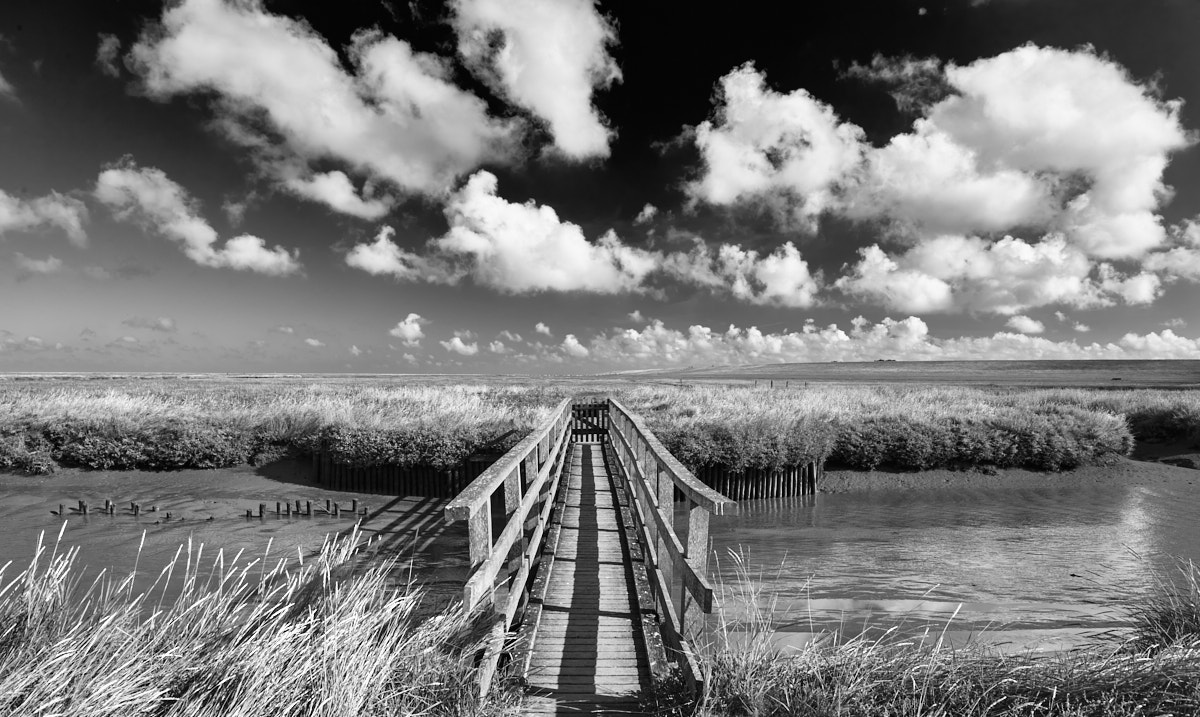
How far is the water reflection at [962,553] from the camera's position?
821 centimetres

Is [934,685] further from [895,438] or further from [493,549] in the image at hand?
[895,438]

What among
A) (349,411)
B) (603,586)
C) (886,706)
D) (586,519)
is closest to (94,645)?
(603,586)

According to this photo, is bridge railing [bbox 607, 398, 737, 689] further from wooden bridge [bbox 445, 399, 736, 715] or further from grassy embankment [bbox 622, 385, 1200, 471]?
grassy embankment [bbox 622, 385, 1200, 471]

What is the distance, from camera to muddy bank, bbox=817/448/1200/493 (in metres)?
18.1

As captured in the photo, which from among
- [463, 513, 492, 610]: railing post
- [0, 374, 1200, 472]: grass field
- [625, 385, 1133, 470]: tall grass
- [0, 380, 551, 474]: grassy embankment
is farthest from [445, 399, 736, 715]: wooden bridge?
[0, 380, 551, 474]: grassy embankment

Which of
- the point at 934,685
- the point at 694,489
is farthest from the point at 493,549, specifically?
the point at 934,685

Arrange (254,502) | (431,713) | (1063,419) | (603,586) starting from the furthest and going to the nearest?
(1063,419), (254,502), (603,586), (431,713)

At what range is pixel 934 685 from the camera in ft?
12.2

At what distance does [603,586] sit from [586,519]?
2910mm

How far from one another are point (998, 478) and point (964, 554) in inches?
360

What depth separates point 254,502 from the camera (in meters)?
15.7

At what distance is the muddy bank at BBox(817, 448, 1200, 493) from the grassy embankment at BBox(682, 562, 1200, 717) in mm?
14718

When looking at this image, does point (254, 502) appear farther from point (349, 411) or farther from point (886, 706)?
point (886, 706)

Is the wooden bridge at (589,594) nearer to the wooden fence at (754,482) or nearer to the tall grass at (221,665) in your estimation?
the tall grass at (221,665)
